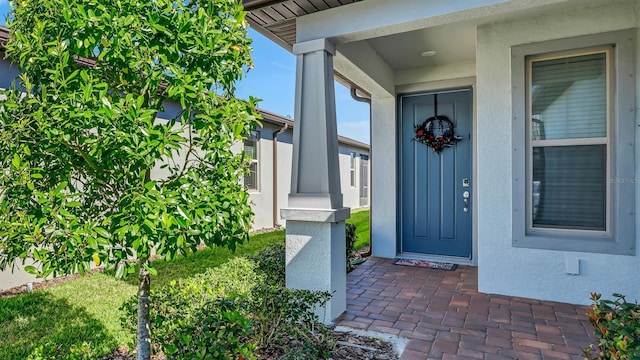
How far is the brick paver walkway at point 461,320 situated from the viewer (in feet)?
9.07

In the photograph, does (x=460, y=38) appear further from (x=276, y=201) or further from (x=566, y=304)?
(x=276, y=201)

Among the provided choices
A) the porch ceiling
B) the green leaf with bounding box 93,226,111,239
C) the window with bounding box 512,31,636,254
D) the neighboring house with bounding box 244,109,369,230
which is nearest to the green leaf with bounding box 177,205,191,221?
the green leaf with bounding box 93,226,111,239

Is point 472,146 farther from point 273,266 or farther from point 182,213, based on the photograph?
point 182,213

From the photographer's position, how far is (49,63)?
1777 mm

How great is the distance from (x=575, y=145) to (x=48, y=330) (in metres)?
5.33

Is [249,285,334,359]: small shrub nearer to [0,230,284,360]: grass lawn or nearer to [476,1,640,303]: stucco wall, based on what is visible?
[0,230,284,360]: grass lawn

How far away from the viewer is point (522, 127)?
12.7ft

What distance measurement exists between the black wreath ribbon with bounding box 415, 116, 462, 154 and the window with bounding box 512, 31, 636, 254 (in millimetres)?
1586

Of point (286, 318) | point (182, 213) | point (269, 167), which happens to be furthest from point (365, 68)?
point (269, 167)

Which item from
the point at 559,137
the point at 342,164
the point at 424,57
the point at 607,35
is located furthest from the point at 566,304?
the point at 342,164

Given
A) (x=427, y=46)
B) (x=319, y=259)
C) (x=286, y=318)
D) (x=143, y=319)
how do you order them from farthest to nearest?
(x=427, y=46)
(x=319, y=259)
(x=286, y=318)
(x=143, y=319)

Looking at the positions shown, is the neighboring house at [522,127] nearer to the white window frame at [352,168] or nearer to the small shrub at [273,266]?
the small shrub at [273,266]

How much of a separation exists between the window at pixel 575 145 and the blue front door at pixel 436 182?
1483 mm

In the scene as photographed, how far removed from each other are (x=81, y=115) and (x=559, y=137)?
419 centimetres
